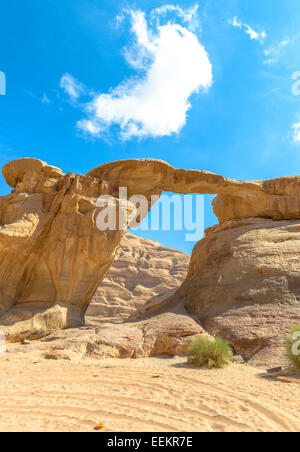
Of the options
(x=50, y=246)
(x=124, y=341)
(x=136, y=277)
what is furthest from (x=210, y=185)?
(x=136, y=277)

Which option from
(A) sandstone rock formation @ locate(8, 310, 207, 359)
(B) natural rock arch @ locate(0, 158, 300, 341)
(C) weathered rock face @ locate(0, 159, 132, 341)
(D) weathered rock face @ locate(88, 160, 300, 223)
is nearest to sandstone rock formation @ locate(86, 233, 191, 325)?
(D) weathered rock face @ locate(88, 160, 300, 223)

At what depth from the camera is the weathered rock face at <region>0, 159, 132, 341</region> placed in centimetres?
1332

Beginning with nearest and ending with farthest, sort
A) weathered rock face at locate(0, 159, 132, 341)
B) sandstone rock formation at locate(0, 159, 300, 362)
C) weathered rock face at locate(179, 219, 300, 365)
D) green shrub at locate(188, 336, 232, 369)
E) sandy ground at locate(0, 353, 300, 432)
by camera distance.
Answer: sandy ground at locate(0, 353, 300, 432)
green shrub at locate(188, 336, 232, 369)
weathered rock face at locate(179, 219, 300, 365)
sandstone rock formation at locate(0, 159, 300, 362)
weathered rock face at locate(0, 159, 132, 341)

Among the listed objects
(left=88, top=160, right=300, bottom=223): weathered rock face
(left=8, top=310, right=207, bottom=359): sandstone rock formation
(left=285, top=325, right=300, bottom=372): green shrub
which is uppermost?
(left=88, top=160, right=300, bottom=223): weathered rock face

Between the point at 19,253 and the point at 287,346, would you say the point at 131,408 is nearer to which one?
the point at 287,346

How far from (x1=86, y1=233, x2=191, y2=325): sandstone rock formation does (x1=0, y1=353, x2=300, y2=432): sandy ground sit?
24.8m

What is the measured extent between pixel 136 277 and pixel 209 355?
1304 inches

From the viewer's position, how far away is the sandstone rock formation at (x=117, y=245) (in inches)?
454

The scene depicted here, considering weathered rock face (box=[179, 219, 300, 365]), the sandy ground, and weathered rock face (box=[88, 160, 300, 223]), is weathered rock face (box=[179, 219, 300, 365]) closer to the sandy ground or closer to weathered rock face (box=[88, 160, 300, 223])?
weathered rock face (box=[88, 160, 300, 223])

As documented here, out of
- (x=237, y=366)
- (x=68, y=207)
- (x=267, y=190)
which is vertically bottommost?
(x=237, y=366)
